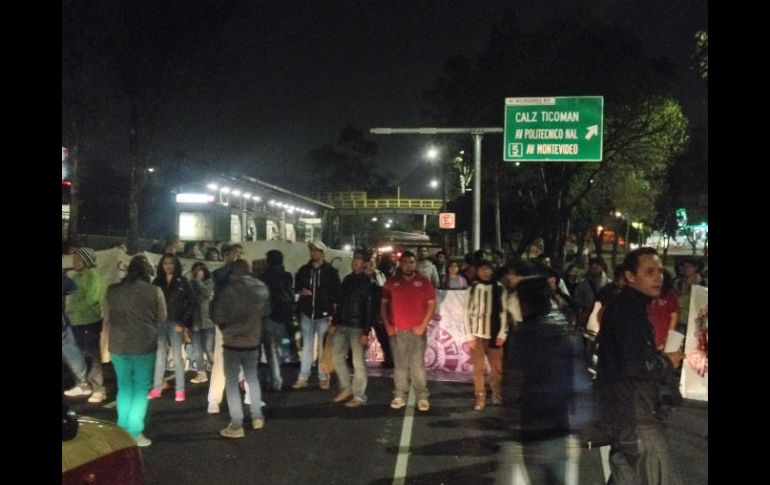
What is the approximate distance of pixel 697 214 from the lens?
43781mm

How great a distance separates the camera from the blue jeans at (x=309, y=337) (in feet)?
31.8

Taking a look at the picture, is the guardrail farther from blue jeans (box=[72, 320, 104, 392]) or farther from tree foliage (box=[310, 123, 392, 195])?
blue jeans (box=[72, 320, 104, 392])

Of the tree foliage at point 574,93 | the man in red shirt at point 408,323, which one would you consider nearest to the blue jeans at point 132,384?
the man in red shirt at point 408,323

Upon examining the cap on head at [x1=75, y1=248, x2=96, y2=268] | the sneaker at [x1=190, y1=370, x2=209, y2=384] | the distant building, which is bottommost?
the sneaker at [x1=190, y1=370, x2=209, y2=384]

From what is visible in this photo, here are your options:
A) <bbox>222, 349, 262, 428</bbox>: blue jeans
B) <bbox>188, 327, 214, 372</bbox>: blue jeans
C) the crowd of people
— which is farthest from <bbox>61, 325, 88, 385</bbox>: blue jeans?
<bbox>222, 349, 262, 428</bbox>: blue jeans

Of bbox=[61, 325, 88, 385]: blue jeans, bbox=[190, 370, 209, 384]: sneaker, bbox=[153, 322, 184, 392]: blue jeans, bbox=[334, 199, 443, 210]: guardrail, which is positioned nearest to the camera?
bbox=[61, 325, 88, 385]: blue jeans

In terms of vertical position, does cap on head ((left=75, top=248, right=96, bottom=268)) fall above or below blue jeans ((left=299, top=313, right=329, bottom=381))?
above

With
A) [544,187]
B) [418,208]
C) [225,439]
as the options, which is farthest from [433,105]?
[418,208]

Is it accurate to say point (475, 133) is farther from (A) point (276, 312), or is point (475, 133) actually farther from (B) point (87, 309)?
(B) point (87, 309)

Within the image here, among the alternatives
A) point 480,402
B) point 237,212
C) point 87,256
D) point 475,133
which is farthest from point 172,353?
point 237,212

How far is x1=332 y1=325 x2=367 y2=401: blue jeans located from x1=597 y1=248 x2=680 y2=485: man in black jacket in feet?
15.7

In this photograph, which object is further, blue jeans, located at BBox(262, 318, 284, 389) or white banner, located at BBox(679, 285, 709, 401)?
blue jeans, located at BBox(262, 318, 284, 389)

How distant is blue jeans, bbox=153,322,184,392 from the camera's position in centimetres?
888
